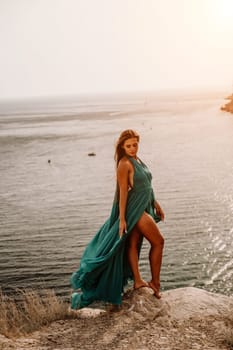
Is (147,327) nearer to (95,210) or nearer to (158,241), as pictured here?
(158,241)

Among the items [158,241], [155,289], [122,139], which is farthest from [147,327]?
[122,139]

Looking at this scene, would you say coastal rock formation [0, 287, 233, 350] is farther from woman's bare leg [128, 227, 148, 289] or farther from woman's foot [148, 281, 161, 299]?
woman's bare leg [128, 227, 148, 289]

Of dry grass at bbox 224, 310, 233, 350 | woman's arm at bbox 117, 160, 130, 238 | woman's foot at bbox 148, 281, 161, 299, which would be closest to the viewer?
dry grass at bbox 224, 310, 233, 350

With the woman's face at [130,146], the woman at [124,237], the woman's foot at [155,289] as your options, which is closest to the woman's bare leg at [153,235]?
the woman at [124,237]

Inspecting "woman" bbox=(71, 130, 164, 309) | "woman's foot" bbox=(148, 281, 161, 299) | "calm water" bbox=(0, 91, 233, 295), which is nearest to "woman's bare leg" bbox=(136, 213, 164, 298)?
"woman" bbox=(71, 130, 164, 309)

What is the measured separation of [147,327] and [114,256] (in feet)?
3.52

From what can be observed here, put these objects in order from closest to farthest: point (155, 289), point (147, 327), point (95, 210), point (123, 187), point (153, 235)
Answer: point (147, 327) → point (123, 187) → point (153, 235) → point (155, 289) → point (95, 210)

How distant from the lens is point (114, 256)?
21.2 ft

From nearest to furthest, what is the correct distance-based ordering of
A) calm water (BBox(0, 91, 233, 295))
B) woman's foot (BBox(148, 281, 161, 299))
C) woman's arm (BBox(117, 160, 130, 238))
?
woman's arm (BBox(117, 160, 130, 238)) → woman's foot (BBox(148, 281, 161, 299)) → calm water (BBox(0, 91, 233, 295))

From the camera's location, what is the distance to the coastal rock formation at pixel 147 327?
5.85 m

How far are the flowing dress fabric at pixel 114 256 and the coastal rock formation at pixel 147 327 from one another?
32 centimetres

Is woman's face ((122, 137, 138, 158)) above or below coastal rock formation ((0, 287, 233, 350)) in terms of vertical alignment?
above

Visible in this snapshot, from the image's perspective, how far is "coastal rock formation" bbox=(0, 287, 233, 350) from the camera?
585cm

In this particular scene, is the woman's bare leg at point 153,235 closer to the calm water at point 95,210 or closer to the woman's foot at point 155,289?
the woman's foot at point 155,289
